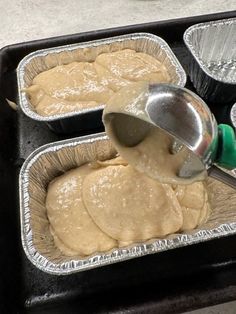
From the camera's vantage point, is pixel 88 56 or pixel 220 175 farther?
pixel 88 56

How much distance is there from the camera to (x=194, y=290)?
0.88 metres

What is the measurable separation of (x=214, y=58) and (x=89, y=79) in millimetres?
625

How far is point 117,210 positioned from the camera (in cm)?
90

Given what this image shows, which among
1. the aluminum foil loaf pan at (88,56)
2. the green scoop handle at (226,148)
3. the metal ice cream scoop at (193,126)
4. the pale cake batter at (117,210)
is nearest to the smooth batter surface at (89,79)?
the aluminum foil loaf pan at (88,56)

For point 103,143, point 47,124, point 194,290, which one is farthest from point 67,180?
point 194,290

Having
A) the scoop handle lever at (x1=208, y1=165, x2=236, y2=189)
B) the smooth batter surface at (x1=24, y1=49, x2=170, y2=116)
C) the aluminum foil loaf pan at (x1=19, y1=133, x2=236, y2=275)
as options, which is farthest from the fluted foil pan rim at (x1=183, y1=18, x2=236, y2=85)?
the scoop handle lever at (x1=208, y1=165, x2=236, y2=189)

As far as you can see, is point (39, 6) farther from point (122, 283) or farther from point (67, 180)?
point (122, 283)

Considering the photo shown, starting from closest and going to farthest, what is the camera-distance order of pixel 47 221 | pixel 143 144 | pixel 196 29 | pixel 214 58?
pixel 143 144 < pixel 47 221 < pixel 196 29 < pixel 214 58

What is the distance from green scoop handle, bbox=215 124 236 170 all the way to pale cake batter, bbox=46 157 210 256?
304mm

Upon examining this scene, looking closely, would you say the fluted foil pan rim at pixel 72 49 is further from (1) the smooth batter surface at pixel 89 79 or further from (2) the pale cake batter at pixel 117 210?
(2) the pale cake batter at pixel 117 210

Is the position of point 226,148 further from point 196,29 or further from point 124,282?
point 196,29

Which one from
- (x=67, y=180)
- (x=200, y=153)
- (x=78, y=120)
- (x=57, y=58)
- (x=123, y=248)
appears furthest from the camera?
(x=57, y=58)

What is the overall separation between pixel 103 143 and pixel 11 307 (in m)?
0.52

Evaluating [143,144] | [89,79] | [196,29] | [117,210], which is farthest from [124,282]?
[196,29]
